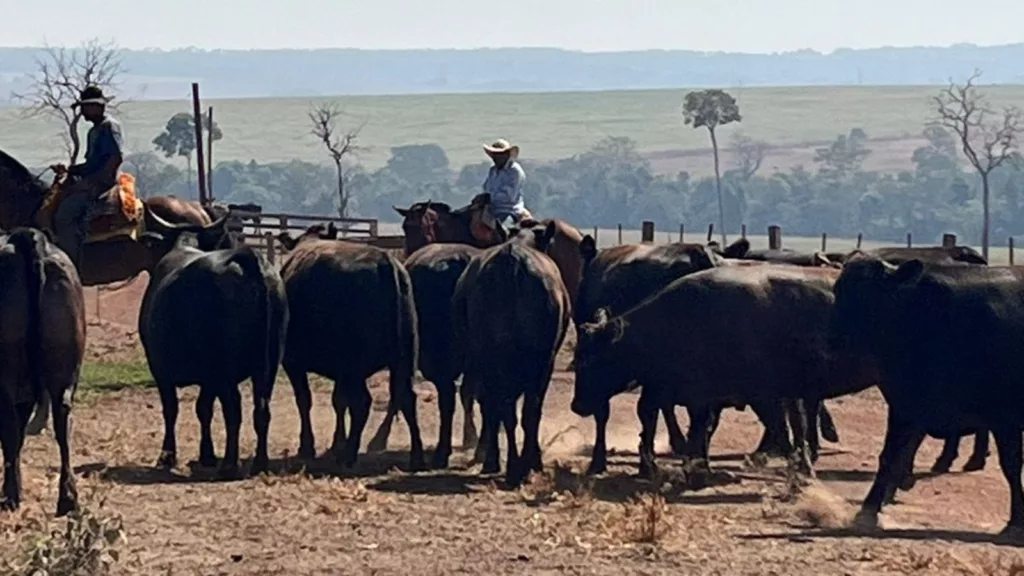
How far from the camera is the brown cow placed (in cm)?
1118

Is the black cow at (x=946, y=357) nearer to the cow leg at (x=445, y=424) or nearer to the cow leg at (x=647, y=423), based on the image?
the cow leg at (x=647, y=423)

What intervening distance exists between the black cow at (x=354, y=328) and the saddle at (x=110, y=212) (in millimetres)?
4429

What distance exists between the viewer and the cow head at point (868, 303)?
1241 cm

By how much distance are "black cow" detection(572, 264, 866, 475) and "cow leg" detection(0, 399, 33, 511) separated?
4724mm

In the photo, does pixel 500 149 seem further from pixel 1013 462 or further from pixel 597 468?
pixel 1013 462

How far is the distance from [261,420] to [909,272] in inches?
184

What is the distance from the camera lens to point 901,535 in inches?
445

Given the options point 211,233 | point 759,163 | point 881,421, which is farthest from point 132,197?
point 759,163

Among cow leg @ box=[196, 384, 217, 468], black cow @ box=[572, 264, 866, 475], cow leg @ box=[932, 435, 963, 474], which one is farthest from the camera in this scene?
cow leg @ box=[932, 435, 963, 474]

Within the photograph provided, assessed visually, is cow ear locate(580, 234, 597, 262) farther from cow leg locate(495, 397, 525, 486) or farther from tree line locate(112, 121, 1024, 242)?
tree line locate(112, 121, 1024, 242)

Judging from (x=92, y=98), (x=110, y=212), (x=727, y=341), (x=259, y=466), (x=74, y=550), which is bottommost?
(x=259, y=466)

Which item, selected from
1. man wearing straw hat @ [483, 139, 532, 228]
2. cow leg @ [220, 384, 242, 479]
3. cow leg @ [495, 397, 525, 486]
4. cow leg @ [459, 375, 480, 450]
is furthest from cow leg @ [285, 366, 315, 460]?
man wearing straw hat @ [483, 139, 532, 228]

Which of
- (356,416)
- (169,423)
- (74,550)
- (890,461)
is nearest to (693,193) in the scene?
(356,416)

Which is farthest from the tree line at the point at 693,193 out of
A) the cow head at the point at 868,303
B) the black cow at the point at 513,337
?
the cow head at the point at 868,303
